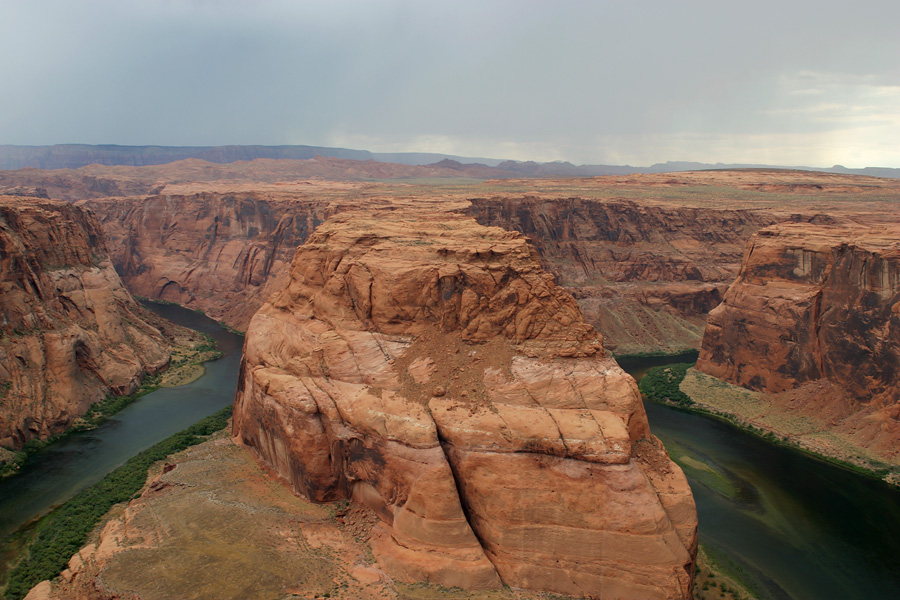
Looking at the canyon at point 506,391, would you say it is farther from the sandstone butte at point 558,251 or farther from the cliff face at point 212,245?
the cliff face at point 212,245

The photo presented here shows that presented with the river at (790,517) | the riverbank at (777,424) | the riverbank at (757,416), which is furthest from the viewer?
the riverbank at (757,416)

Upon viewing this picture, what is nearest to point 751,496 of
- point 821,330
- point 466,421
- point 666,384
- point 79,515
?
point 821,330

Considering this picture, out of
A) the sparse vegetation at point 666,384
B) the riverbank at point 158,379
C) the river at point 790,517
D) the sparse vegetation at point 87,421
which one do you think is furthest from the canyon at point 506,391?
the river at point 790,517

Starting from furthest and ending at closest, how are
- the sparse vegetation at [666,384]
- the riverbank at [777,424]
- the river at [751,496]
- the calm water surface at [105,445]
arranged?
the sparse vegetation at [666,384], the riverbank at [777,424], the calm water surface at [105,445], the river at [751,496]

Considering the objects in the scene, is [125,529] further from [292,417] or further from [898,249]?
[898,249]

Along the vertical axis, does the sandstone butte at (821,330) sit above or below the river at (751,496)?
above

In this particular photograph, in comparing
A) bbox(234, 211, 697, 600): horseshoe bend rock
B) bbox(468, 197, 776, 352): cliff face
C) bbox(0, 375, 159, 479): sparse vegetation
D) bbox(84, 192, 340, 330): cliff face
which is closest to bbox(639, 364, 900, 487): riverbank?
bbox(468, 197, 776, 352): cliff face

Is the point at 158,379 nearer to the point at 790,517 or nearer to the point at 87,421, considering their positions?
the point at 87,421

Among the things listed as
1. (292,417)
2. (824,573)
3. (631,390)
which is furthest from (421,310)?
(824,573)
